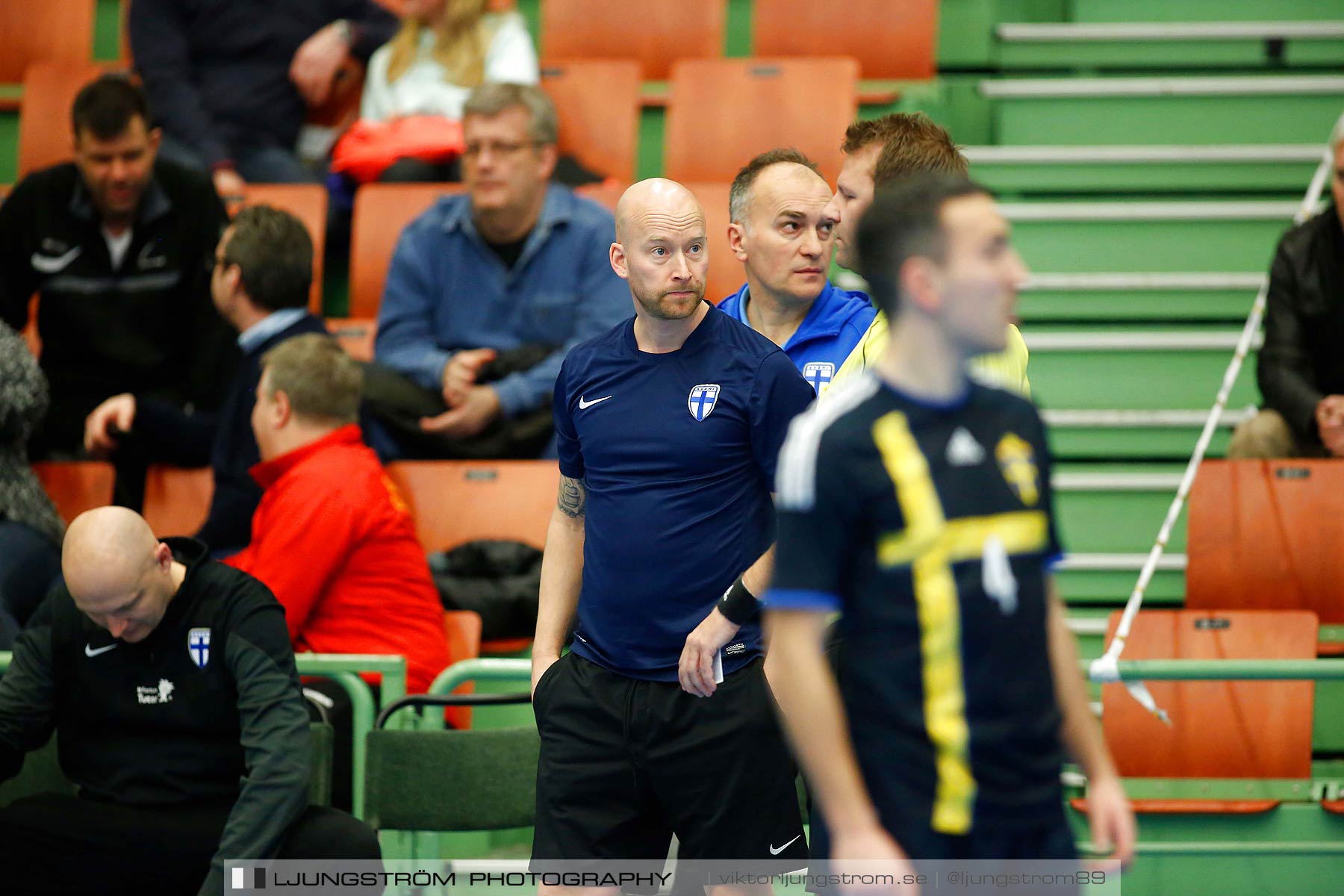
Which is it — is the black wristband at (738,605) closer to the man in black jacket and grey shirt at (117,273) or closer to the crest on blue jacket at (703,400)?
the crest on blue jacket at (703,400)

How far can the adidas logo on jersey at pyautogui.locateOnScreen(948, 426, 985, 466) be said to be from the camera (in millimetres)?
1874

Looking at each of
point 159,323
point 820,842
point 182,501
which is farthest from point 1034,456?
point 159,323

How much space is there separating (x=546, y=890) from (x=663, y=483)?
0.73 meters

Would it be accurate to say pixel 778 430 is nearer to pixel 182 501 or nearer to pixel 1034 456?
pixel 1034 456

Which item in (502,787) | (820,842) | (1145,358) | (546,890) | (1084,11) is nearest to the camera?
(820,842)

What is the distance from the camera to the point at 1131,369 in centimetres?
548

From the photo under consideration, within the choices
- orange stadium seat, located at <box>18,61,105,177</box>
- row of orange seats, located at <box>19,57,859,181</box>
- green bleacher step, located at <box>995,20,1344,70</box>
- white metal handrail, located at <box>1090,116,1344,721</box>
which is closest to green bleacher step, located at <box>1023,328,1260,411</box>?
white metal handrail, located at <box>1090,116,1344,721</box>

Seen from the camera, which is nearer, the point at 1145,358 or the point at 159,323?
the point at 159,323

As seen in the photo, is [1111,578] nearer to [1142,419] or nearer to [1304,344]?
[1142,419]

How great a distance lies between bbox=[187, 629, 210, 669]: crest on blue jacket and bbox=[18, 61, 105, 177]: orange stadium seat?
3392 millimetres

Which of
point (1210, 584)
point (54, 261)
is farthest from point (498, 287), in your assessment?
point (1210, 584)

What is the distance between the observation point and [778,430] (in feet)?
8.45

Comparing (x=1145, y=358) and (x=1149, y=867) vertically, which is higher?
(x=1145, y=358)

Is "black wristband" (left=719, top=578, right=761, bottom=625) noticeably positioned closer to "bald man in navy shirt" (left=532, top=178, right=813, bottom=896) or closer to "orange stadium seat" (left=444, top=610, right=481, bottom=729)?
"bald man in navy shirt" (left=532, top=178, right=813, bottom=896)
